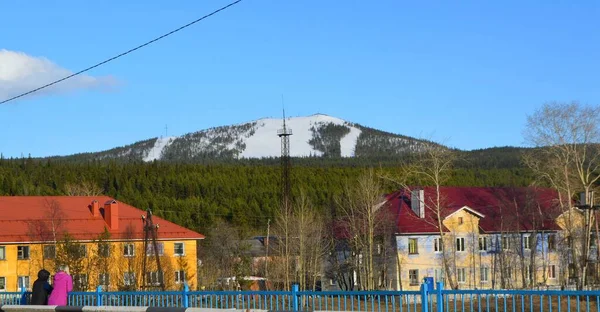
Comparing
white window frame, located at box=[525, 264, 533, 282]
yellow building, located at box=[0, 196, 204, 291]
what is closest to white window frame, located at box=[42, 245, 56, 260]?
yellow building, located at box=[0, 196, 204, 291]

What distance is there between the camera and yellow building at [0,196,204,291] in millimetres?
62781

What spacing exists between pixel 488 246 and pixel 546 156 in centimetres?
1301

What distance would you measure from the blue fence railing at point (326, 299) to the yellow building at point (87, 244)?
37061 mm

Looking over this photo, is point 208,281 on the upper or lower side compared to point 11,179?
lower

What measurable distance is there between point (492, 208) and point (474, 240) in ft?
18.5

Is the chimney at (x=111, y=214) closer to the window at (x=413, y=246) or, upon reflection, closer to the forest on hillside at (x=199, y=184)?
the window at (x=413, y=246)

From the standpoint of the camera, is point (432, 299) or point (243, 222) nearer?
point (432, 299)

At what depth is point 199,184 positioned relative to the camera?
581 ft

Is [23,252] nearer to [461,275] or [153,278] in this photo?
[153,278]

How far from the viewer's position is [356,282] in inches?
2815

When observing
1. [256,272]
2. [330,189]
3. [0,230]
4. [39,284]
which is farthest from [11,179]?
[39,284]

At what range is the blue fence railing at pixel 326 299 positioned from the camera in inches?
625

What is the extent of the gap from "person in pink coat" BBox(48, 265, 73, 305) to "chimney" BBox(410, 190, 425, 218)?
51629 mm

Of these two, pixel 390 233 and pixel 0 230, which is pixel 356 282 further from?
pixel 0 230
